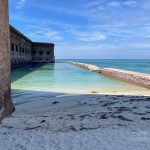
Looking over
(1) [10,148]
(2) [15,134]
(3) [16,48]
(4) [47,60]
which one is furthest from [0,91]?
(4) [47,60]

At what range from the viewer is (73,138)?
373 centimetres

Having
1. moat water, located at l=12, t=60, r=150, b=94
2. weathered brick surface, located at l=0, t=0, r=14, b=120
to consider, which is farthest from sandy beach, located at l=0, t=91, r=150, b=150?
moat water, located at l=12, t=60, r=150, b=94

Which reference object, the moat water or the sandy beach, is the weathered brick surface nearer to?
the sandy beach

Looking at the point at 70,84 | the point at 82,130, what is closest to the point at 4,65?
the point at 82,130

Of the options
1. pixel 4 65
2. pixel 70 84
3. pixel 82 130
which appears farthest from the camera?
pixel 70 84

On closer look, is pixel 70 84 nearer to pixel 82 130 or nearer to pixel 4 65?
pixel 4 65

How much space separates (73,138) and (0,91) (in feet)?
5.98

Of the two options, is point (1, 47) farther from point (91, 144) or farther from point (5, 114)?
point (91, 144)

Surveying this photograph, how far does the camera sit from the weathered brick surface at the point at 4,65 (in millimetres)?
4969

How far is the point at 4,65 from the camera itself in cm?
516

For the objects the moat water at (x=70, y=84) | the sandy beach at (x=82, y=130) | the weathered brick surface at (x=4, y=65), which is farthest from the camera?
the moat water at (x=70, y=84)

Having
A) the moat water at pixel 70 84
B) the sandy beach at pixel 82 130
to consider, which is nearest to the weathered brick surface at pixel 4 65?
the sandy beach at pixel 82 130

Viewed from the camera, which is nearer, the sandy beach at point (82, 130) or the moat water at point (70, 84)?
the sandy beach at point (82, 130)

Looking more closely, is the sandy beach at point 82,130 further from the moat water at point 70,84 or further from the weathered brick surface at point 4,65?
the moat water at point 70,84
